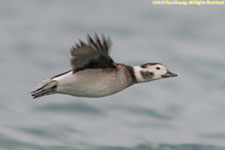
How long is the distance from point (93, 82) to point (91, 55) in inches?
25.0

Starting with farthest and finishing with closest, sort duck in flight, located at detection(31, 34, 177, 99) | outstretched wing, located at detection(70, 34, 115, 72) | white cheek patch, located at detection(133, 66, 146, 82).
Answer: white cheek patch, located at detection(133, 66, 146, 82)
duck in flight, located at detection(31, 34, 177, 99)
outstretched wing, located at detection(70, 34, 115, 72)

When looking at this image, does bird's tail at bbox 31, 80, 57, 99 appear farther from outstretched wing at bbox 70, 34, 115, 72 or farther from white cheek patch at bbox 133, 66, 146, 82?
white cheek patch at bbox 133, 66, 146, 82

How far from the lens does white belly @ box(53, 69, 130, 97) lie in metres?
7.93

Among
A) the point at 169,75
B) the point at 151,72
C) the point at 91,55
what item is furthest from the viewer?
the point at 169,75

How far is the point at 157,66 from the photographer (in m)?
8.50

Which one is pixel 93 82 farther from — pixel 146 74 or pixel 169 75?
pixel 169 75

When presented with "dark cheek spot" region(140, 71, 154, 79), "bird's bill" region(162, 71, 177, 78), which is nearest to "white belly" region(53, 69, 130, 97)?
"dark cheek spot" region(140, 71, 154, 79)

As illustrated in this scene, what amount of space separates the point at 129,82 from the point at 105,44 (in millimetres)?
1188

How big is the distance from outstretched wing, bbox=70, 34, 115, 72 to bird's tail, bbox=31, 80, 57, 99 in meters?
0.62

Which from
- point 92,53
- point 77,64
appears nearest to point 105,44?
point 92,53

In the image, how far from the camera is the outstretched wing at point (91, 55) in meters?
7.23

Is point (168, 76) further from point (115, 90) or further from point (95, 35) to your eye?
point (95, 35)

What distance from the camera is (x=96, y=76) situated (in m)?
7.95

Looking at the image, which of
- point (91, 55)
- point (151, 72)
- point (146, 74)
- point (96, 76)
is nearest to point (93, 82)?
point (96, 76)
